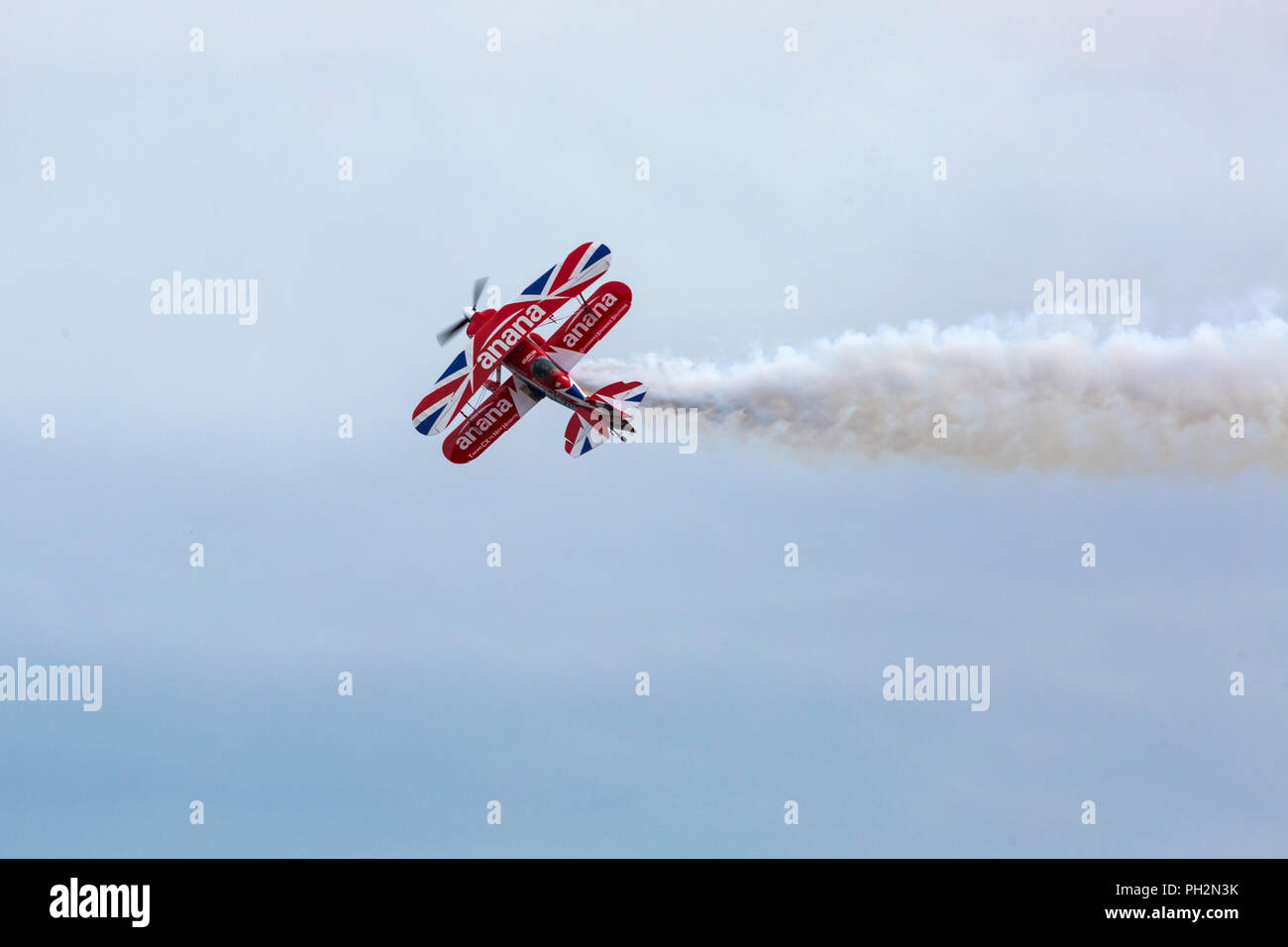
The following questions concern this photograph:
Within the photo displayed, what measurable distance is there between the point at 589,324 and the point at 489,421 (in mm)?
4590

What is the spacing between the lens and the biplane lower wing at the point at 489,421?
189ft

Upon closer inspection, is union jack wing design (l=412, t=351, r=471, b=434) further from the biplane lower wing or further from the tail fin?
the tail fin

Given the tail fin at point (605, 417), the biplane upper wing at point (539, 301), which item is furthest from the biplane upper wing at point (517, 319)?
the tail fin at point (605, 417)

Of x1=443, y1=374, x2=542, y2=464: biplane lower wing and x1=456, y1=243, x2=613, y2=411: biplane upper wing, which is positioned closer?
x1=456, y1=243, x2=613, y2=411: biplane upper wing

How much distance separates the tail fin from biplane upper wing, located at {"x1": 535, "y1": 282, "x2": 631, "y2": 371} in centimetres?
137

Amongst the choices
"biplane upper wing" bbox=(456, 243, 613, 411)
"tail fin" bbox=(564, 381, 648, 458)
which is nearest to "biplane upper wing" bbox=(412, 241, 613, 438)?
"biplane upper wing" bbox=(456, 243, 613, 411)

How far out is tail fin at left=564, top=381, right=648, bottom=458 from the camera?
5562 cm

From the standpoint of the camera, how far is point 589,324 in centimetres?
5578

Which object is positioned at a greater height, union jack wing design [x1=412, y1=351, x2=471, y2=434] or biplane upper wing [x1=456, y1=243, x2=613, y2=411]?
biplane upper wing [x1=456, y1=243, x2=613, y2=411]
